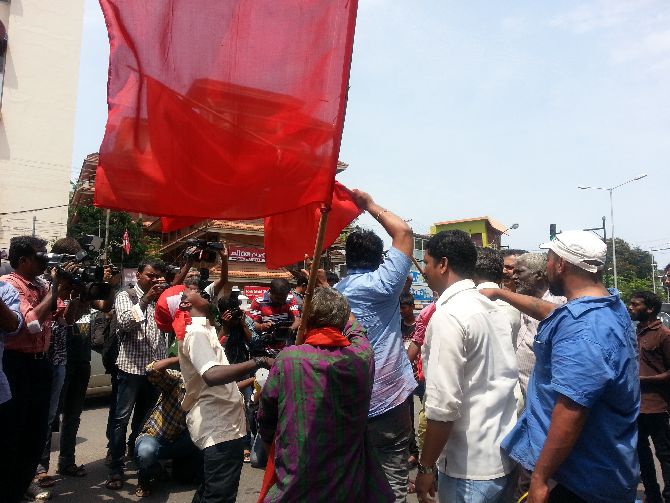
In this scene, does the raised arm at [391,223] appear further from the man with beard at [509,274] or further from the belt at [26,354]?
the belt at [26,354]

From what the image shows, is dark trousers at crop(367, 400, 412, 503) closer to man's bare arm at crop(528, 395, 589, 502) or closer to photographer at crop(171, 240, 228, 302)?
man's bare arm at crop(528, 395, 589, 502)

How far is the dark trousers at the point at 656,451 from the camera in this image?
15.0 ft

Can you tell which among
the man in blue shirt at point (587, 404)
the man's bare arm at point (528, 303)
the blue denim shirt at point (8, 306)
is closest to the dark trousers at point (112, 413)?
the blue denim shirt at point (8, 306)

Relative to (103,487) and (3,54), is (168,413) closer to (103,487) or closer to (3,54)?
(103,487)

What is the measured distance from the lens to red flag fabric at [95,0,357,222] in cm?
255

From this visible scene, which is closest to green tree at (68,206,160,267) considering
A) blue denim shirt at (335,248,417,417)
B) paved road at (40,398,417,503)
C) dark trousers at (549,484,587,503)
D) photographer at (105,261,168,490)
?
paved road at (40,398,417,503)

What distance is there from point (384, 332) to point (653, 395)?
3.00 m

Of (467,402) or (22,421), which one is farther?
(22,421)

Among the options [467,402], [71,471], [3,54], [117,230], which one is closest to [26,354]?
[71,471]

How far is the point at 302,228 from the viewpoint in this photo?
3215 mm

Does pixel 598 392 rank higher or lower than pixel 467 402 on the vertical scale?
higher

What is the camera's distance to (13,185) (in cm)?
2983

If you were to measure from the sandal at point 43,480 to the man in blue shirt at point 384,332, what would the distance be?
3.25m

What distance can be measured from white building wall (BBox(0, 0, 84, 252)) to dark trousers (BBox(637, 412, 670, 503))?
30142 millimetres
